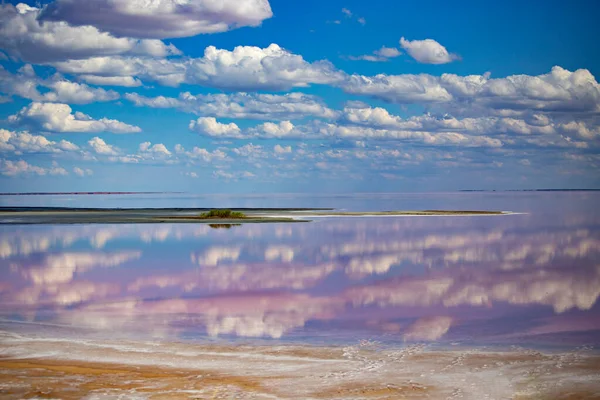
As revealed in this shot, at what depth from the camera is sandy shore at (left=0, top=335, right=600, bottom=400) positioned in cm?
1266

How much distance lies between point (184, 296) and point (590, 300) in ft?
51.1

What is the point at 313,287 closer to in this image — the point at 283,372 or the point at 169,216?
the point at 283,372

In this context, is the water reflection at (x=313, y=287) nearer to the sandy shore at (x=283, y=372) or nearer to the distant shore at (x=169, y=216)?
the sandy shore at (x=283, y=372)

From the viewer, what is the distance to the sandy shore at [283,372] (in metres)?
12.7

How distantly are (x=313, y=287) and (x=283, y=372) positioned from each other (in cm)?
1319

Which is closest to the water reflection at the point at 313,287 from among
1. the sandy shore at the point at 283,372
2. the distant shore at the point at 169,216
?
the sandy shore at the point at 283,372

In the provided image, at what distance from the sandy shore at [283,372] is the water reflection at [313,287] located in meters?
1.90

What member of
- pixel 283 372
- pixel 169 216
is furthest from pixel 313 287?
pixel 169 216

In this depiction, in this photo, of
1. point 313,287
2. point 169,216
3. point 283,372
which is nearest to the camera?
point 283,372

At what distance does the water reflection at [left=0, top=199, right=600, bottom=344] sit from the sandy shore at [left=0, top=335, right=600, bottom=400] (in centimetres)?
190

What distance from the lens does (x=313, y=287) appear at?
89.3ft

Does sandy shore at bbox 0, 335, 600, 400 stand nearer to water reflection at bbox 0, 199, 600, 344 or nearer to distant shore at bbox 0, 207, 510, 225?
water reflection at bbox 0, 199, 600, 344

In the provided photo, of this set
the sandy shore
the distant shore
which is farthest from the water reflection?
the distant shore

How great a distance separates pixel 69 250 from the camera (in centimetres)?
4362
